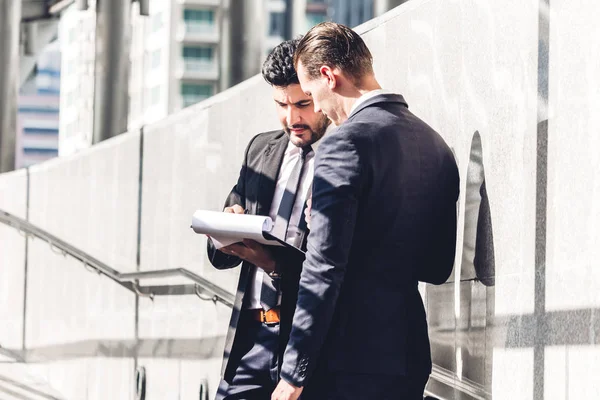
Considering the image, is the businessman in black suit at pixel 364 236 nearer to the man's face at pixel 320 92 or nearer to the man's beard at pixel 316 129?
the man's face at pixel 320 92

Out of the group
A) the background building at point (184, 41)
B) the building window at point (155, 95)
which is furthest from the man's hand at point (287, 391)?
the building window at point (155, 95)

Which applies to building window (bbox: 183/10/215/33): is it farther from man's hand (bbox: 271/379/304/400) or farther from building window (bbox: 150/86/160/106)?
man's hand (bbox: 271/379/304/400)

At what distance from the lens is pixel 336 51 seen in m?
3.06

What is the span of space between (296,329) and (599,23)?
0.95 meters

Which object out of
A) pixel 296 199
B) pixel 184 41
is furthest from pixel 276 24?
pixel 296 199

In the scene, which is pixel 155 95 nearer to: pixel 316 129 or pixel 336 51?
pixel 316 129

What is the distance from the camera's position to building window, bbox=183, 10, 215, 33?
82188 mm

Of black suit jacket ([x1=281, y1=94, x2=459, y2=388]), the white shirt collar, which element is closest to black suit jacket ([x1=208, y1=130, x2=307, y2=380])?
black suit jacket ([x1=281, y1=94, x2=459, y2=388])

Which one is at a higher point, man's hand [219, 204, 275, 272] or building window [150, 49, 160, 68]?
building window [150, 49, 160, 68]

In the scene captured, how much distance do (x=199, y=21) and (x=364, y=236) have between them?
8027 centimetres

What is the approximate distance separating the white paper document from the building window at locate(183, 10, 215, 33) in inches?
3127

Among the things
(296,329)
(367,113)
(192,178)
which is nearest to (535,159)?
(367,113)

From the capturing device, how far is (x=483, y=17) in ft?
10.7

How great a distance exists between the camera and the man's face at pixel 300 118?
3.51 m
